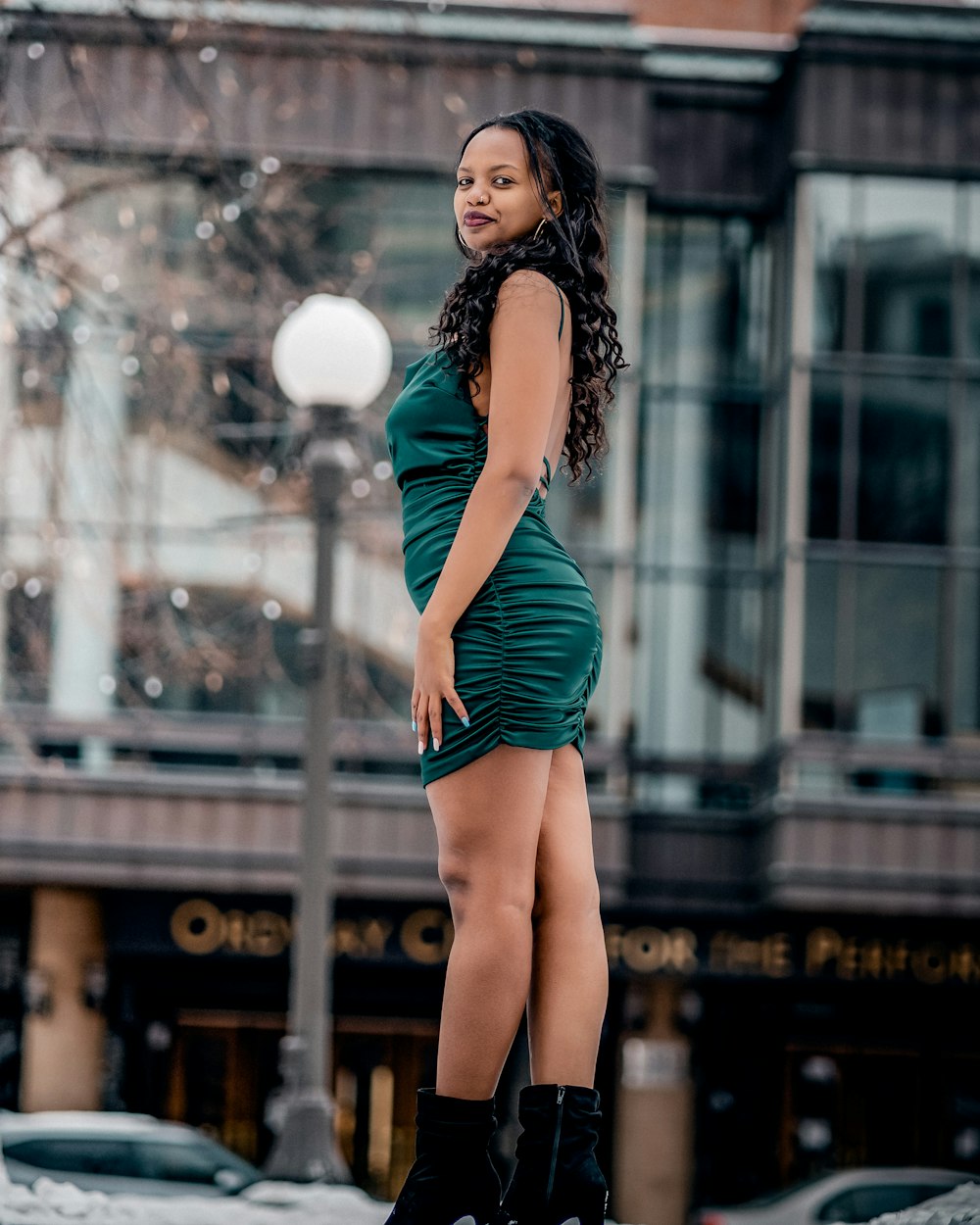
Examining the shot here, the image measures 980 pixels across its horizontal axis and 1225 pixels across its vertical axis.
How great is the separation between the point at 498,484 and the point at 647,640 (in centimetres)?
1833

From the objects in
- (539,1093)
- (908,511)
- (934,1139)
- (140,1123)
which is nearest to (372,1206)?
(539,1093)

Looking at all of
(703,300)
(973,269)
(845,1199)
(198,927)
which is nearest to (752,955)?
(198,927)

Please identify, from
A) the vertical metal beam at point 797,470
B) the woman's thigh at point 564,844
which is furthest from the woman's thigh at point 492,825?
the vertical metal beam at point 797,470

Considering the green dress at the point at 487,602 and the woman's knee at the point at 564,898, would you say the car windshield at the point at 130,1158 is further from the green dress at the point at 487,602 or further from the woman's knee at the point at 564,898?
the green dress at the point at 487,602

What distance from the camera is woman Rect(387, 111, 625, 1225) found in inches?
116

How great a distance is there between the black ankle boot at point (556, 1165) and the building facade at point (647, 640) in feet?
48.8

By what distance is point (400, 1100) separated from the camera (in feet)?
69.3

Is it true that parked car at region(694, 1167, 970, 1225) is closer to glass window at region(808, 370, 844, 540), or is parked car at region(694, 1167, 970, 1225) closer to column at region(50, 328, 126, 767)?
glass window at region(808, 370, 844, 540)

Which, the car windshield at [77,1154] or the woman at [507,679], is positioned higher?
the woman at [507,679]

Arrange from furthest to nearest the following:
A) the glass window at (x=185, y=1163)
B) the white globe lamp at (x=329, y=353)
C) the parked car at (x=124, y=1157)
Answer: the glass window at (x=185, y=1163) < the parked car at (x=124, y=1157) < the white globe lamp at (x=329, y=353)

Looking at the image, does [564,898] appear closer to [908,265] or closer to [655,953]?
[908,265]

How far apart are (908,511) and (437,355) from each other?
57.8 feet

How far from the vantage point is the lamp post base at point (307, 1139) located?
356 inches

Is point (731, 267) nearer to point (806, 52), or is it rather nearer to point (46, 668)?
point (806, 52)
